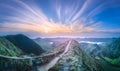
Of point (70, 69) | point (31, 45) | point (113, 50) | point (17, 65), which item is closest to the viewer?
point (70, 69)

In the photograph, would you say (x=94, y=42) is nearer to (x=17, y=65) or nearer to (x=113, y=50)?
(x=113, y=50)

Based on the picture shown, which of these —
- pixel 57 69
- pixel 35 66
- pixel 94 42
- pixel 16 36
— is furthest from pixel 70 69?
pixel 94 42

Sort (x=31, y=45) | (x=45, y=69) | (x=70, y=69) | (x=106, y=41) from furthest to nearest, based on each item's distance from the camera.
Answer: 1. (x=106, y=41)
2. (x=31, y=45)
3. (x=45, y=69)
4. (x=70, y=69)

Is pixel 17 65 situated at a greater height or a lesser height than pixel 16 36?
lesser

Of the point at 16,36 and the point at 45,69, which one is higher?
the point at 16,36

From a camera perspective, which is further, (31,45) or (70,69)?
(31,45)

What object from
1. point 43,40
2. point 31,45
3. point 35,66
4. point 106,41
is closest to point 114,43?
point 106,41

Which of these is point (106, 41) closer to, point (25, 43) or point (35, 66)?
point (25, 43)

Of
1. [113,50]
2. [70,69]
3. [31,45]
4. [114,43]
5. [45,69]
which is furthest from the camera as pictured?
[114,43]

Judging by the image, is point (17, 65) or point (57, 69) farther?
point (17, 65)

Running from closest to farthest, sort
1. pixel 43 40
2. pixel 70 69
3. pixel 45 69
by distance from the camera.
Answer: pixel 70 69, pixel 45 69, pixel 43 40
